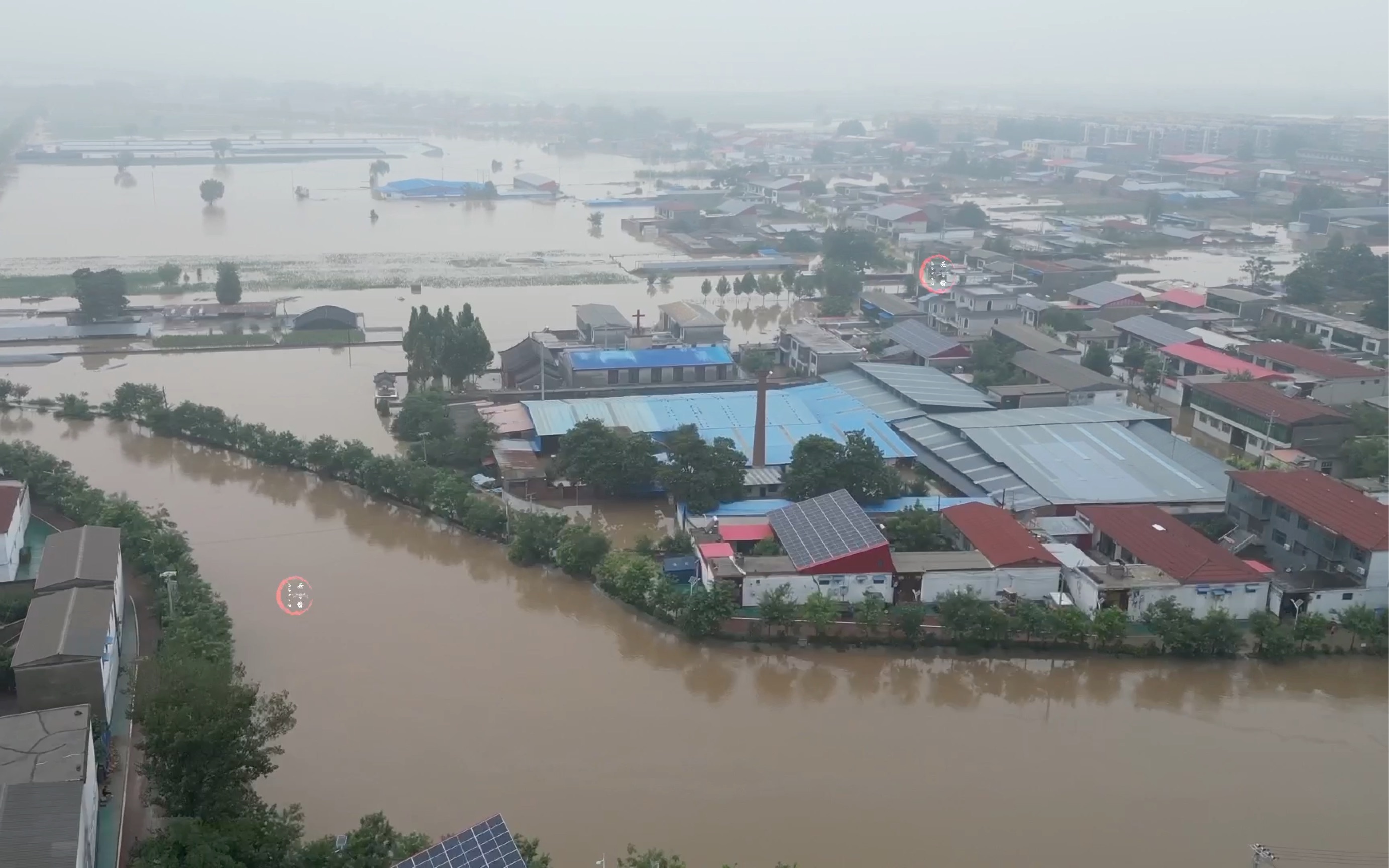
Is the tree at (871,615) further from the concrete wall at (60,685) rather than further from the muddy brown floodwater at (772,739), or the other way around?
the concrete wall at (60,685)

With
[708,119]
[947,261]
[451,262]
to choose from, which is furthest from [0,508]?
[708,119]

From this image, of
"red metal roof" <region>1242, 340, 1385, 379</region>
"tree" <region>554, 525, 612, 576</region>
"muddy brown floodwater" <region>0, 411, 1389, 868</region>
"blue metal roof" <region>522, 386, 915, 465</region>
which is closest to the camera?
"muddy brown floodwater" <region>0, 411, 1389, 868</region>

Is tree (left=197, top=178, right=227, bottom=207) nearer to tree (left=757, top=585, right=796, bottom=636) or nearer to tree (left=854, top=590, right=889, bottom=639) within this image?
tree (left=757, top=585, right=796, bottom=636)

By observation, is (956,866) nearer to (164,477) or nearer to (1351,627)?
(1351,627)

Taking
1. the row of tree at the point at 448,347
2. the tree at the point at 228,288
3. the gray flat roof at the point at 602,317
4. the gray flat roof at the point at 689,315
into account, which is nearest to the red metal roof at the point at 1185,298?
the gray flat roof at the point at 689,315

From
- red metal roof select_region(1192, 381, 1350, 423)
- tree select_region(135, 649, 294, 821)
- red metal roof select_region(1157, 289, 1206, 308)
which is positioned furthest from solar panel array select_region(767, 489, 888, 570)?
red metal roof select_region(1157, 289, 1206, 308)

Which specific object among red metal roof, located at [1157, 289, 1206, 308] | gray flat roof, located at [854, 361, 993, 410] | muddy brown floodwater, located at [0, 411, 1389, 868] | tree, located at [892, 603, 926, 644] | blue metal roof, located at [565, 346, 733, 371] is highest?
red metal roof, located at [1157, 289, 1206, 308]
